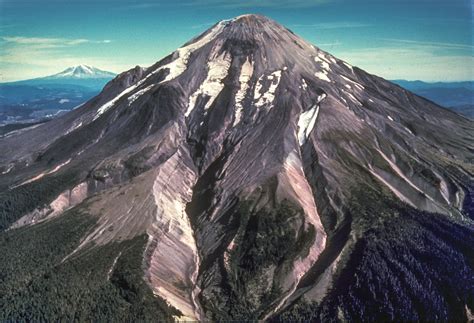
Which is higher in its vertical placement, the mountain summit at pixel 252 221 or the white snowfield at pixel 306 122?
the white snowfield at pixel 306 122

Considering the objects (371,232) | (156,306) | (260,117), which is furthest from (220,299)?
(260,117)

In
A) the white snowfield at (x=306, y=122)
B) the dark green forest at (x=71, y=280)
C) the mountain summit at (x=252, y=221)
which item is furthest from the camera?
the white snowfield at (x=306, y=122)

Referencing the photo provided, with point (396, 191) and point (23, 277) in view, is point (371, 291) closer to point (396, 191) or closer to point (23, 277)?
point (396, 191)

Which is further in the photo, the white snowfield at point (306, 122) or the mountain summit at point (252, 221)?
the white snowfield at point (306, 122)

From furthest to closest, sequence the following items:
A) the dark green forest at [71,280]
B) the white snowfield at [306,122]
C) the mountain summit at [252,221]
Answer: the white snowfield at [306,122] → the mountain summit at [252,221] → the dark green forest at [71,280]

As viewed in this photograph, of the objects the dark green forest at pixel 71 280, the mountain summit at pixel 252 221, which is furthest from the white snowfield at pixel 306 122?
the dark green forest at pixel 71 280

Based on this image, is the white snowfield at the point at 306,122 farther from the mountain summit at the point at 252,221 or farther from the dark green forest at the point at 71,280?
the dark green forest at the point at 71,280

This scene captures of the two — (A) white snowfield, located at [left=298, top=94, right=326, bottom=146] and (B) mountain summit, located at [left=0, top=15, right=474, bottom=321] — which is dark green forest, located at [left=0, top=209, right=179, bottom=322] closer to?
(B) mountain summit, located at [left=0, top=15, right=474, bottom=321]

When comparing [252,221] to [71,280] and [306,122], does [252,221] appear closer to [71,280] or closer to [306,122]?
[71,280]

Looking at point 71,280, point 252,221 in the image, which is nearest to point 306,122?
point 252,221
